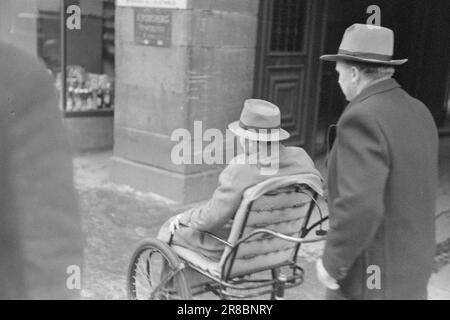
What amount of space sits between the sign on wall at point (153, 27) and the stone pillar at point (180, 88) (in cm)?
6

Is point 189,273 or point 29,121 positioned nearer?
point 29,121

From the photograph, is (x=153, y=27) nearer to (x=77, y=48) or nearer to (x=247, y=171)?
(x=77, y=48)

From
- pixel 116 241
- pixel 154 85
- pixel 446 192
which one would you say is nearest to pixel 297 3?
pixel 154 85

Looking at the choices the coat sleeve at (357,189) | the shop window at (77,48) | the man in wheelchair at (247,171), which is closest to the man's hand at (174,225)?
the man in wheelchair at (247,171)

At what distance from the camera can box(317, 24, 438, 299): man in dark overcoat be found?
8.33ft

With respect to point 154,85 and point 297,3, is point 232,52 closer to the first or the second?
point 154,85

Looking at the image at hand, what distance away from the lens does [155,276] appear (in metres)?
4.11

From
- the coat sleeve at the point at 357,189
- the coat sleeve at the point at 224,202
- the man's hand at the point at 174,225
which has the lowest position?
the man's hand at the point at 174,225

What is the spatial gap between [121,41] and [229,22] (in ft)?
4.09

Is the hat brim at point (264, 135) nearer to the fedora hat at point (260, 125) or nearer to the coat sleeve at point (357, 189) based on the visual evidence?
the fedora hat at point (260, 125)

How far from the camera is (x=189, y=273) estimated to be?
145 inches

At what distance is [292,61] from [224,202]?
4880 millimetres

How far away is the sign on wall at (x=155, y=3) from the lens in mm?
6301

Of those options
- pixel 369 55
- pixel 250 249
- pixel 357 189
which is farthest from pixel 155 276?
pixel 369 55
